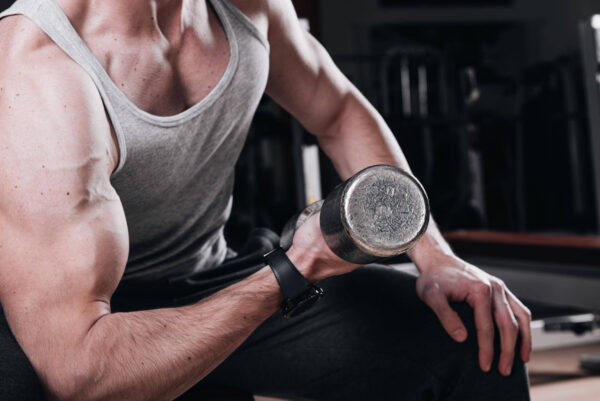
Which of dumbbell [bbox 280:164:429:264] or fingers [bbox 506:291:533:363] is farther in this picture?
fingers [bbox 506:291:533:363]

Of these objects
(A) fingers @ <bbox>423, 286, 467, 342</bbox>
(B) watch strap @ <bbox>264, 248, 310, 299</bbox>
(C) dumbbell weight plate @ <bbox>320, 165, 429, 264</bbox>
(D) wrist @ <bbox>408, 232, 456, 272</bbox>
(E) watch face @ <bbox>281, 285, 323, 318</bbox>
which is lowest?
(A) fingers @ <bbox>423, 286, 467, 342</bbox>

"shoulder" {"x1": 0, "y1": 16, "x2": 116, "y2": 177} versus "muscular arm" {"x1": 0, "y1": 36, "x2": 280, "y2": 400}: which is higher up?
"shoulder" {"x1": 0, "y1": 16, "x2": 116, "y2": 177}

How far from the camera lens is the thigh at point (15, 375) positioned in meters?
0.79

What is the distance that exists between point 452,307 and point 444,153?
204 inches

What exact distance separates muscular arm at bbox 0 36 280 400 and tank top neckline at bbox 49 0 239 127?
0.22ft

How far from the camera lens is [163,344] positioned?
0.84 m

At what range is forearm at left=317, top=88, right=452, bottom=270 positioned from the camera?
132cm

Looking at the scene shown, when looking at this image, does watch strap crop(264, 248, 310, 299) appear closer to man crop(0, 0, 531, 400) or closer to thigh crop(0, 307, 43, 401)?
man crop(0, 0, 531, 400)

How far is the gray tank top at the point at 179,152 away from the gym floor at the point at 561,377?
0.83 m

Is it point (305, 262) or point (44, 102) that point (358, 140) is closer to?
point (305, 262)

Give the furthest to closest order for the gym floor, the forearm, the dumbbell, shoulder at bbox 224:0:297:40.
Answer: the gym floor
the forearm
shoulder at bbox 224:0:297:40
the dumbbell

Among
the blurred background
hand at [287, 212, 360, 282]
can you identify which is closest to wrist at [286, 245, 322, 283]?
hand at [287, 212, 360, 282]

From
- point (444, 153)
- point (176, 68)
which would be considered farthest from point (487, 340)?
point (444, 153)

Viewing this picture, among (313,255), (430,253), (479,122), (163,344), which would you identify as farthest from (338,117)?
(479,122)
